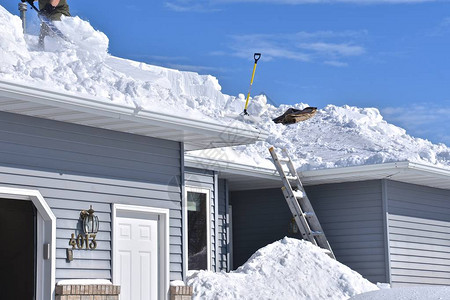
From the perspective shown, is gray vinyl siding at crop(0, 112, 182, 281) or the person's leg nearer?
gray vinyl siding at crop(0, 112, 182, 281)

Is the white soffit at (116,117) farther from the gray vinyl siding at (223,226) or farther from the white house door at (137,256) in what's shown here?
the gray vinyl siding at (223,226)

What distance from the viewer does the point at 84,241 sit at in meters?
11.1

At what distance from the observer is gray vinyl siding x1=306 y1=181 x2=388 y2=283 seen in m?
17.2

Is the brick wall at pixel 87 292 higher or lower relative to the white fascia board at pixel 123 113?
Result: lower

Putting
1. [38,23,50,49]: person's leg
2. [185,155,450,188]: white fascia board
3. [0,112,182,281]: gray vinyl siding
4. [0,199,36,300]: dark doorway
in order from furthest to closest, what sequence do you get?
[185,155,450,188]: white fascia board
[0,199,36,300]: dark doorway
[38,23,50,49]: person's leg
[0,112,182,281]: gray vinyl siding

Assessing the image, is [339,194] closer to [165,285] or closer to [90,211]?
[165,285]

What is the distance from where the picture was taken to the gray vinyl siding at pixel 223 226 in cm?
1708

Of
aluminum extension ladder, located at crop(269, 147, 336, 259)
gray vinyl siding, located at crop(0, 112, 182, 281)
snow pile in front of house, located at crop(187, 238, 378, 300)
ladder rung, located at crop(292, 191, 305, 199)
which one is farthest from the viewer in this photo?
ladder rung, located at crop(292, 191, 305, 199)

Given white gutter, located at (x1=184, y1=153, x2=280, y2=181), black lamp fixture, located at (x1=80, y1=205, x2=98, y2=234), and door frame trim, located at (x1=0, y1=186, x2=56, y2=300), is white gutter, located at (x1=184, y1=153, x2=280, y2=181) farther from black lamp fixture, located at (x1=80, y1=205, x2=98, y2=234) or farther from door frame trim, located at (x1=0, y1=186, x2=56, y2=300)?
door frame trim, located at (x1=0, y1=186, x2=56, y2=300)

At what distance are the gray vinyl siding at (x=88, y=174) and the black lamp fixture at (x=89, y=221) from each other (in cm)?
10

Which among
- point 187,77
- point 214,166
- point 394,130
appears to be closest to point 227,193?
point 214,166

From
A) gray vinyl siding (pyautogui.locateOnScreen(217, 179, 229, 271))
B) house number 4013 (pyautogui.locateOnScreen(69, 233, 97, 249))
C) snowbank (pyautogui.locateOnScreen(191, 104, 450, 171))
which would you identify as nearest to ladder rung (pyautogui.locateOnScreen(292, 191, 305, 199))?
snowbank (pyautogui.locateOnScreen(191, 104, 450, 171))

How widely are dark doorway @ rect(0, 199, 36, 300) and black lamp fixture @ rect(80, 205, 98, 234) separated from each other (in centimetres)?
247

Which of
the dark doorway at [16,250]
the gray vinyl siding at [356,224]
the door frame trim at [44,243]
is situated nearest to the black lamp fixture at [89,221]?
the door frame trim at [44,243]
